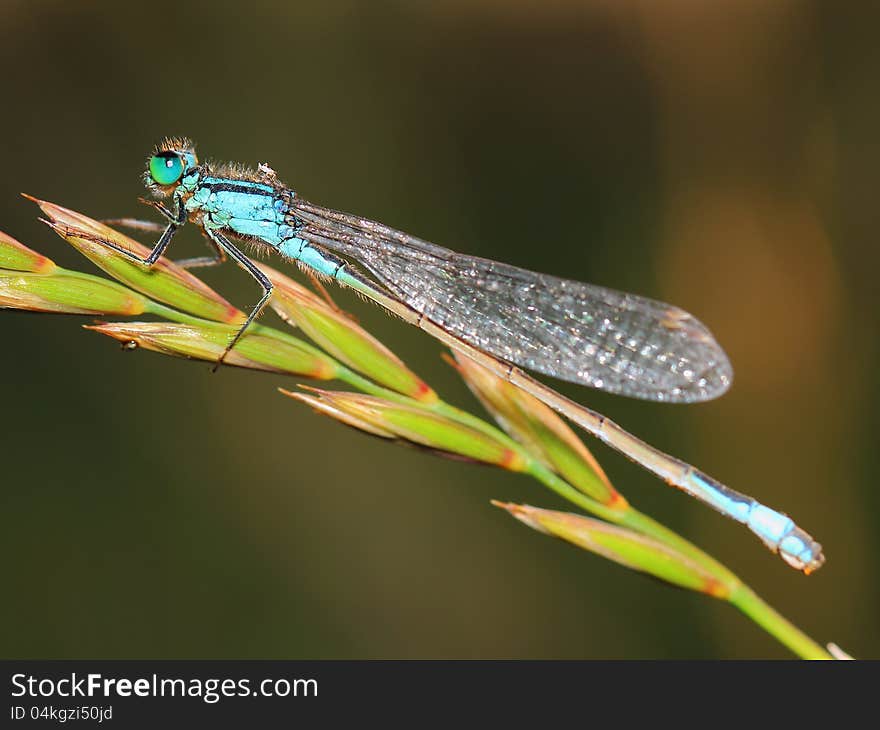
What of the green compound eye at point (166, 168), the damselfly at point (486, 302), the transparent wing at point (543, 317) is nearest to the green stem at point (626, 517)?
the damselfly at point (486, 302)

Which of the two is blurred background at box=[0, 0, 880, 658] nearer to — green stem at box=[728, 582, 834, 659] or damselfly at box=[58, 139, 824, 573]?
damselfly at box=[58, 139, 824, 573]

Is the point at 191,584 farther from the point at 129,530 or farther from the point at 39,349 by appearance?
the point at 39,349

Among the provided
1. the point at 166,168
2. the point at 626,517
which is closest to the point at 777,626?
the point at 626,517

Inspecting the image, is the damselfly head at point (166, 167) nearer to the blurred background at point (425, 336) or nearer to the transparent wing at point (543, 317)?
the transparent wing at point (543, 317)

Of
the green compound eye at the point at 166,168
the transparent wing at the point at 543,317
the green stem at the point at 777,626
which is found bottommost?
the green stem at the point at 777,626

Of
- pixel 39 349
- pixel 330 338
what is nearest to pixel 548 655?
pixel 330 338

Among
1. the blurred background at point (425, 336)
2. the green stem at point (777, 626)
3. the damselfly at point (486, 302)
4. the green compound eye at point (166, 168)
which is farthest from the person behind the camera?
the blurred background at point (425, 336)
